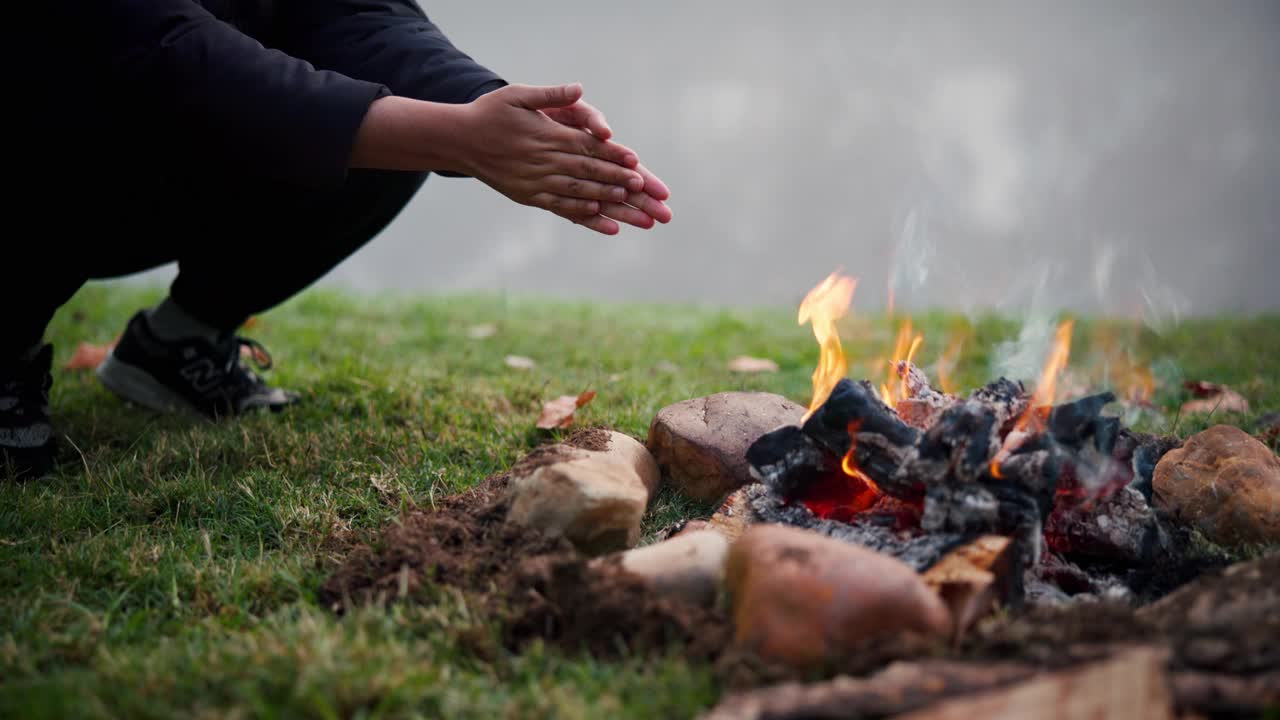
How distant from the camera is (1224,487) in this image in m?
1.91

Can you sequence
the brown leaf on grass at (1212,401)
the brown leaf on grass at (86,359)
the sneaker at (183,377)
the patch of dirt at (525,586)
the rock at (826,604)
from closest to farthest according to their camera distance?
the rock at (826,604) < the patch of dirt at (525,586) < the sneaker at (183,377) < the brown leaf on grass at (1212,401) < the brown leaf on grass at (86,359)

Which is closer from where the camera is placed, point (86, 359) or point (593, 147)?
point (593, 147)

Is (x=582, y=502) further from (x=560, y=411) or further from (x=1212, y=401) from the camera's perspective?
(x=1212, y=401)

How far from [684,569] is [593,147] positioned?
95 centimetres

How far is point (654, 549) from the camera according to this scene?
1.54 metres

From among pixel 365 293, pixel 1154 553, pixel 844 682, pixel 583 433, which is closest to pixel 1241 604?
pixel 1154 553

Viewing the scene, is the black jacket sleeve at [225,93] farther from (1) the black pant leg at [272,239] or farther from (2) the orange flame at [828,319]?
(2) the orange flame at [828,319]

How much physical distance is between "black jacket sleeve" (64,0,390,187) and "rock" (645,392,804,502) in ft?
3.30

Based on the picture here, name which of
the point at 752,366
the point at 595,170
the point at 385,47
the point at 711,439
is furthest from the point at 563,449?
the point at 752,366

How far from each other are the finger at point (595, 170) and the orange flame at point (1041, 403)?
978 millimetres

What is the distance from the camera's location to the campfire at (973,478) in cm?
164

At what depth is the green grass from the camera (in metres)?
1.24

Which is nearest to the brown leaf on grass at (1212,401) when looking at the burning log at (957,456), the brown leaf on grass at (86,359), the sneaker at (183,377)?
the burning log at (957,456)

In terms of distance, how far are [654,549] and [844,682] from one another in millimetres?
461
